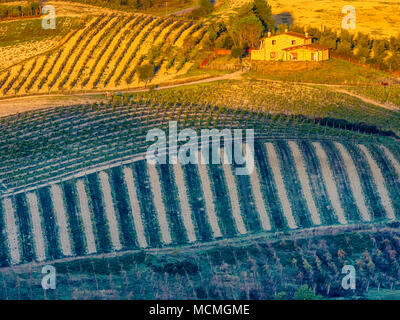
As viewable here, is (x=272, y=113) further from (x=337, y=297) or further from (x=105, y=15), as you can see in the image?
(x=105, y=15)

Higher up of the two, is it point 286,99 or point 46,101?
point 46,101

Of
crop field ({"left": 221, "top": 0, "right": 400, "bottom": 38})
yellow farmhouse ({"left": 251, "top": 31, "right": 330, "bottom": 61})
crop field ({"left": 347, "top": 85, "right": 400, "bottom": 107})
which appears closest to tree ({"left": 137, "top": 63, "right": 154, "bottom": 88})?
yellow farmhouse ({"left": 251, "top": 31, "right": 330, "bottom": 61})

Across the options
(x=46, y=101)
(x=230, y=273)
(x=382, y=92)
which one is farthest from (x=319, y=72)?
(x=230, y=273)

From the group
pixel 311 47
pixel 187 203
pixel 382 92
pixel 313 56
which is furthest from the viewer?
pixel 311 47

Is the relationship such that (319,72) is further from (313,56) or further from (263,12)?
(263,12)

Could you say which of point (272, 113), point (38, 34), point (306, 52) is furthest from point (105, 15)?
point (272, 113)

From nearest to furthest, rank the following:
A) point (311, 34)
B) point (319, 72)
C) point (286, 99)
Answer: point (286, 99) → point (319, 72) → point (311, 34)

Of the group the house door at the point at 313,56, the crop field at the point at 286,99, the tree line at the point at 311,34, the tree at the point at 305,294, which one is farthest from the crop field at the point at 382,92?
the tree at the point at 305,294

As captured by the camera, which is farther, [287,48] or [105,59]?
[287,48]
